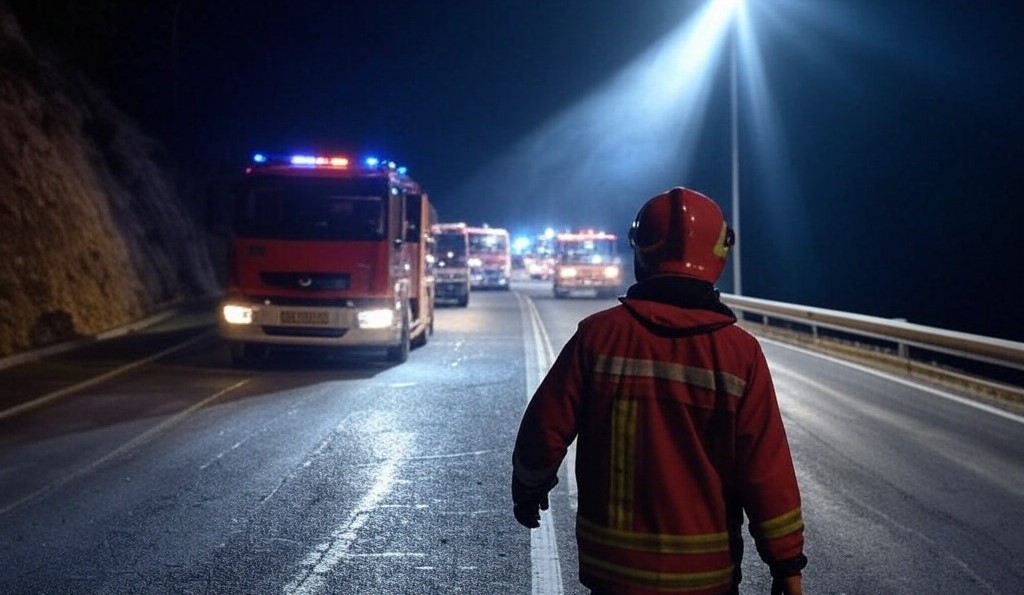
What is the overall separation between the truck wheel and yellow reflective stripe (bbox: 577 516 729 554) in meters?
13.9

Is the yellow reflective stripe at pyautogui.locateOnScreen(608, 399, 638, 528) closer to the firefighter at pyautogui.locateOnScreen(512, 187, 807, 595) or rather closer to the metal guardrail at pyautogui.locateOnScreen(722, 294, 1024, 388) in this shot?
the firefighter at pyautogui.locateOnScreen(512, 187, 807, 595)

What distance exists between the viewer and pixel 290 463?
29.1 feet

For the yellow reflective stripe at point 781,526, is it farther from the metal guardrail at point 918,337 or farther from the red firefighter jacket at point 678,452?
the metal guardrail at point 918,337

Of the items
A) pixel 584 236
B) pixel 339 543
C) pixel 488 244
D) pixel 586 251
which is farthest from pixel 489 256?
pixel 339 543

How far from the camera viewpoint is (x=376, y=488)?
791cm

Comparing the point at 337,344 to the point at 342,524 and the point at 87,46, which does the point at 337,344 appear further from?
the point at 87,46

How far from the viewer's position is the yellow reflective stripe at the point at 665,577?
2779mm

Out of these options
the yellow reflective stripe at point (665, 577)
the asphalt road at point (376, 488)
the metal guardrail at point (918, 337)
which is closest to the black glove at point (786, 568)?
the yellow reflective stripe at point (665, 577)

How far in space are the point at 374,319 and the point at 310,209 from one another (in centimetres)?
191

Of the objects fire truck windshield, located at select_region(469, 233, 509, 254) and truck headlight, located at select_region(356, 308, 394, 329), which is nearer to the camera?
truck headlight, located at select_region(356, 308, 394, 329)

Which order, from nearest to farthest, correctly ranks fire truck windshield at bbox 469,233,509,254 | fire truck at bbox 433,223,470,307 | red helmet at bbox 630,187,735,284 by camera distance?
red helmet at bbox 630,187,735,284 < fire truck at bbox 433,223,470,307 < fire truck windshield at bbox 469,233,509,254

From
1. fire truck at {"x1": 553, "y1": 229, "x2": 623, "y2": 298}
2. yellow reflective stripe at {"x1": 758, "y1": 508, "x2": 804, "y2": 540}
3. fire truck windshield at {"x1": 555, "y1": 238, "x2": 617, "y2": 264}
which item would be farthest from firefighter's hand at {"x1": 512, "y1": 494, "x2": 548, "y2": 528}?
fire truck windshield at {"x1": 555, "y1": 238, "x2": 617, "y2": 264}

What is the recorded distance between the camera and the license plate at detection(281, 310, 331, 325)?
51.0 feet

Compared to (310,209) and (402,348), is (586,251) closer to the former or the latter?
(402,348)
